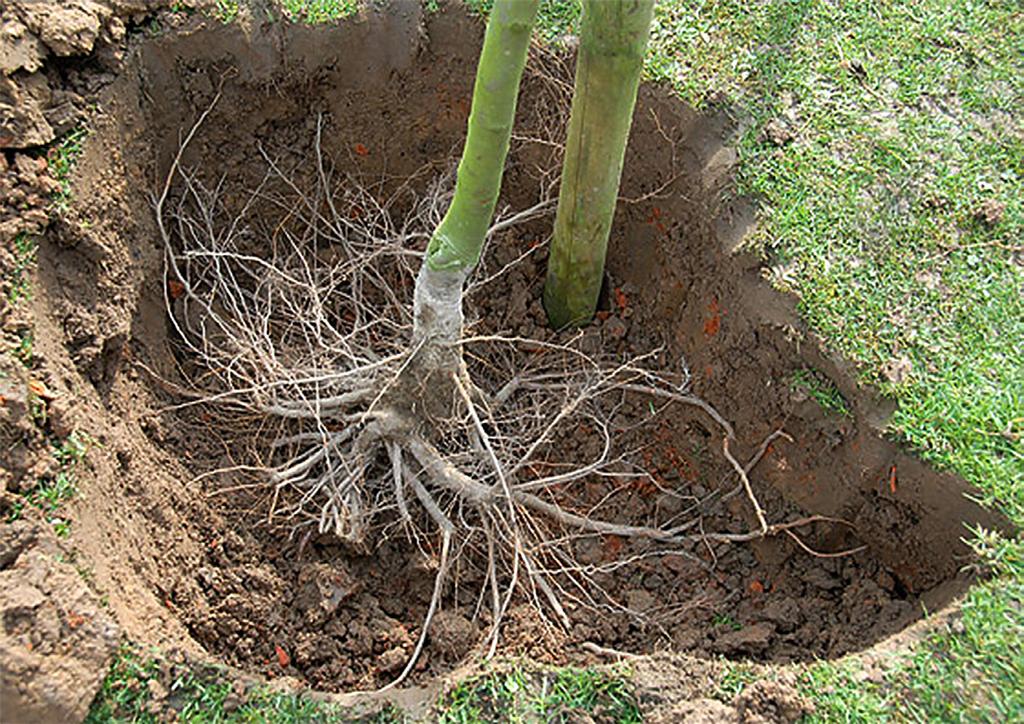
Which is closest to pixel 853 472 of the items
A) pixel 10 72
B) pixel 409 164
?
pixel 409 164

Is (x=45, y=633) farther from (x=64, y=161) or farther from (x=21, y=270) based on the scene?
(x=64, y=161)

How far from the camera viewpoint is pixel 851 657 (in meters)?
2.20

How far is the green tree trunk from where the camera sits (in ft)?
6.37

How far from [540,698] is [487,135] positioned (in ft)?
4.17

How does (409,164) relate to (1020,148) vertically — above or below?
below

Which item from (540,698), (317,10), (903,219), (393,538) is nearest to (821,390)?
(903,219)

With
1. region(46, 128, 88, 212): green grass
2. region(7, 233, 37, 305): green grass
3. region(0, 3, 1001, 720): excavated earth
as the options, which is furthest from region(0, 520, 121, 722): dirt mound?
region(46, 128, 88, 212): green grass

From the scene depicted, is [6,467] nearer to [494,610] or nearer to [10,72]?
[10,72]

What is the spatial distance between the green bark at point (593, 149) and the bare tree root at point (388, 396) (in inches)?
8.1

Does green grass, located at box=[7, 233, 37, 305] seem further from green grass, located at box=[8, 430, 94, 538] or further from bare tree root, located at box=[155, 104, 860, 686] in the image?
bare tree root, located at box=[155, 104, 860, 686]

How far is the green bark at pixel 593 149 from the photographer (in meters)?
2.27

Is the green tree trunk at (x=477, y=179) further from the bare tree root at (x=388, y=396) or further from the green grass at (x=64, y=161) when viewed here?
the green grass at (x=64, y=161)

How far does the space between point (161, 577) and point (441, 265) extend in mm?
1084

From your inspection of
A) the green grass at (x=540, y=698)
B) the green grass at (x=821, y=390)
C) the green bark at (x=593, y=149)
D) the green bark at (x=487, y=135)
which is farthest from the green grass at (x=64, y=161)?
Answer: the green grass at (x=821, y=390)
